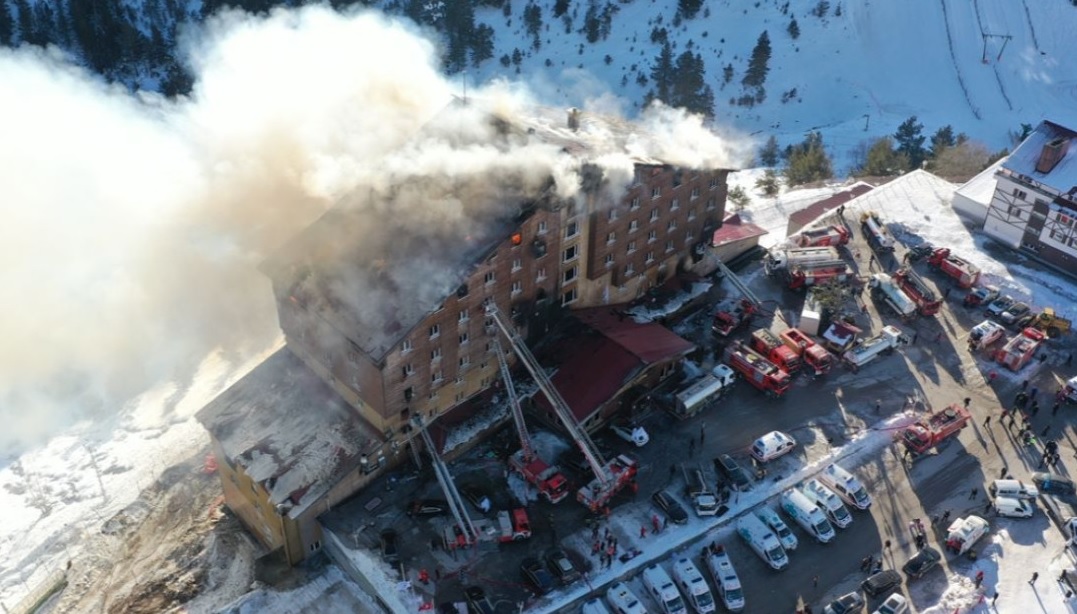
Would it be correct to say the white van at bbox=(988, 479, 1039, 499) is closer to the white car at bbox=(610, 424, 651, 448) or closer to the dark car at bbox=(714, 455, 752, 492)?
the dark car at bbox=(714, 455, 752, 492)

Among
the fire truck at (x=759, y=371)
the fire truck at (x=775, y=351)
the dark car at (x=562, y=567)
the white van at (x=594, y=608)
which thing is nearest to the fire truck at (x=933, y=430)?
the fire truck at (x=759, y=371)

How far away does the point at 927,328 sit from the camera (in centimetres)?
5991

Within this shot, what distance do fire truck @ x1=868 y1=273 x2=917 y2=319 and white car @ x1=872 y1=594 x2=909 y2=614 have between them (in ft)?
74.2

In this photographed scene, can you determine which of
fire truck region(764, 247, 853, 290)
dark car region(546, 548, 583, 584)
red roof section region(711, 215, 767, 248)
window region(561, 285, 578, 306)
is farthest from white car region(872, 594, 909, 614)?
red roof section region(711, 215, 767, 248)

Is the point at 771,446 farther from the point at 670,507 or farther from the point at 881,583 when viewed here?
the point at 881,583

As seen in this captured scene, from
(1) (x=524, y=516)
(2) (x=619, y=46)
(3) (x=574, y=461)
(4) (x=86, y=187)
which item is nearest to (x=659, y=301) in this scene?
(3) (x=574, y=461)

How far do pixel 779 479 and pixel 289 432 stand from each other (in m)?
25.7

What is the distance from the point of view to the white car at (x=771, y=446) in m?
50.1

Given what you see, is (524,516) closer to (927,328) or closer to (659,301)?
(659,301)

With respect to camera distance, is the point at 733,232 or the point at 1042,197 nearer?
the point at 1042,197

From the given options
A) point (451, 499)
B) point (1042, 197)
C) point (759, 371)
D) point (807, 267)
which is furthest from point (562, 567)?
point (1042, 197)

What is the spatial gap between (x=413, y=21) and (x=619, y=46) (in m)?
28.0

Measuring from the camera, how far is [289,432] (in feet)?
162

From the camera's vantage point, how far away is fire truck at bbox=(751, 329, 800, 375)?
55.7m
